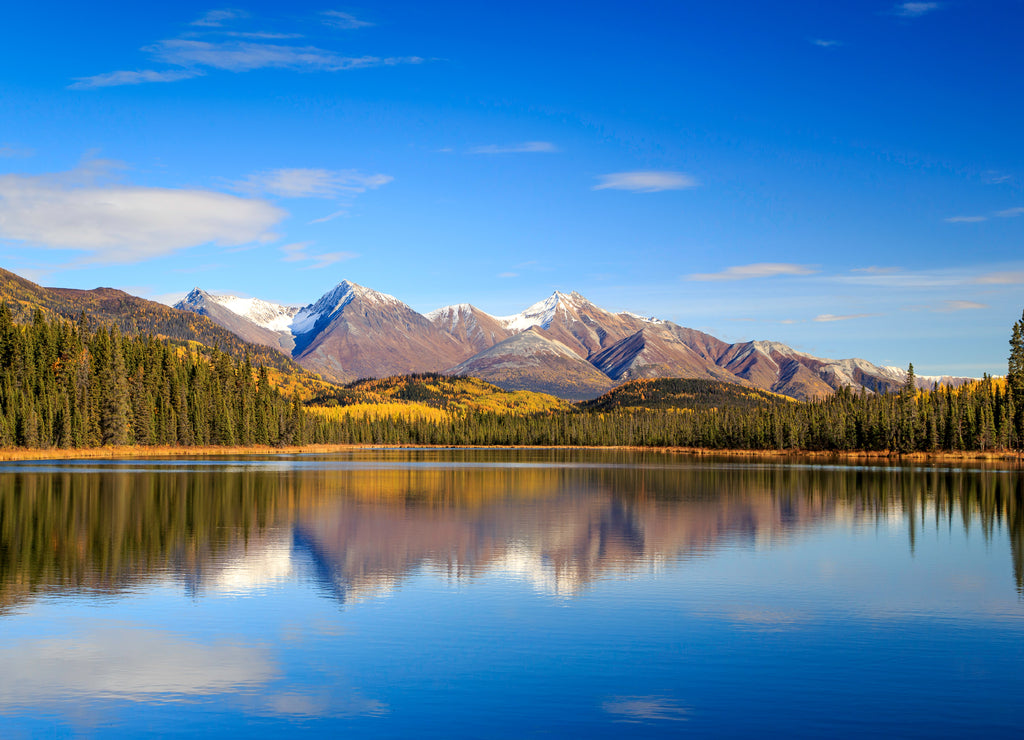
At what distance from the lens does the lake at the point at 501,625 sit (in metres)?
18.3

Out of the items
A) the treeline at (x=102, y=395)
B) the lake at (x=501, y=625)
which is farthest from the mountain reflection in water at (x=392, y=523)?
the treeline at (x=102, y=395)

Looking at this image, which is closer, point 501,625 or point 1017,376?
point 501,625

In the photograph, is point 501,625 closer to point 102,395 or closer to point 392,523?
point 392,523

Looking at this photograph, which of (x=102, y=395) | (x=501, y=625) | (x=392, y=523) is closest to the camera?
(x=501, y=625)

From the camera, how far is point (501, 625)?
87.1ft

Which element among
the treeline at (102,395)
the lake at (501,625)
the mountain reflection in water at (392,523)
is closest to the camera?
the lake at (501,625)

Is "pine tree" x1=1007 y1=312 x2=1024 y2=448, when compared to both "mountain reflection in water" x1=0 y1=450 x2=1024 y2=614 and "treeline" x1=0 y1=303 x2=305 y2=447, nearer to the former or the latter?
"mountain reflection in water" x1=0 y1=450 x2=1024 y2=614

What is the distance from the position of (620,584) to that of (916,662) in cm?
1240

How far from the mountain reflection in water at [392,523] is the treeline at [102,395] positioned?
53.1 m

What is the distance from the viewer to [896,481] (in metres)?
103

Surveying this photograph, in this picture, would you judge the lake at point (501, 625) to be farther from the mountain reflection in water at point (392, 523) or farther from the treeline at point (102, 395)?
the treeline at point (102, 395)

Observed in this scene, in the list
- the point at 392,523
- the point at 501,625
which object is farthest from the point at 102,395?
the point at 501,625

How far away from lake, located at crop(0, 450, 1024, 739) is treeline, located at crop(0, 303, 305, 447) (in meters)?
98.2

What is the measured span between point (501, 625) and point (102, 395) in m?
147
